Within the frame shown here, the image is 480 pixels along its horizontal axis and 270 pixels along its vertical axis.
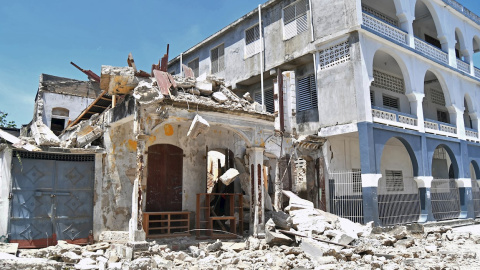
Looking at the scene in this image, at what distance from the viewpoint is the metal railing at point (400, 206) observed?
14.2 meters

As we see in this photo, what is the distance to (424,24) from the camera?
64.5ft

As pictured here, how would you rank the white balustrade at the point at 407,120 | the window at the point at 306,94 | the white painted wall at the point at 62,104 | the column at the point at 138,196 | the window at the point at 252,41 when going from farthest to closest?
the white painted wall at the point at 62,104
the window at the point at 252,41
the window at the point at 306,94
the white balustrade at the point at 407,120
the column at the point at 138,196

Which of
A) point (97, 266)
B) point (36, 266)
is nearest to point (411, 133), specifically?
point (97, 266)

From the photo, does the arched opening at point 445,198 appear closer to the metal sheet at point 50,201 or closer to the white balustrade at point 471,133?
the white balustrade at point 471,133

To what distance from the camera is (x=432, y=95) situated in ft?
67.3

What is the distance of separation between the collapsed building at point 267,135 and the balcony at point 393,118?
6 centimetres

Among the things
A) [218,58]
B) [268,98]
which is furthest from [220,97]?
[218,58]

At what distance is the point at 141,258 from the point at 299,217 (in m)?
5.39

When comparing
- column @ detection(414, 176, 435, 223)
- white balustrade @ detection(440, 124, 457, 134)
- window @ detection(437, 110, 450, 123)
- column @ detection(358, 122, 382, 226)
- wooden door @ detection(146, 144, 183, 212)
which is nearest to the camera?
wooden door @ detection(146, 144, 183, 212)

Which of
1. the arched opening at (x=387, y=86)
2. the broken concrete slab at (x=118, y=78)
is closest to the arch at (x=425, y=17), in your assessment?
the arched opening at (x=387, y=86)

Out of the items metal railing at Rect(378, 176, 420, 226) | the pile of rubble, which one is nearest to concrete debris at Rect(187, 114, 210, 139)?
the pile of rubble

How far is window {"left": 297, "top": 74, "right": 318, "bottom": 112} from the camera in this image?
15.9 m

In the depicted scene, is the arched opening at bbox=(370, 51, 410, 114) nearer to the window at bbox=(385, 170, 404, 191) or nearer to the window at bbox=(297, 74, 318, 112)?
the window at bbox=(297, 74, 318, 112)

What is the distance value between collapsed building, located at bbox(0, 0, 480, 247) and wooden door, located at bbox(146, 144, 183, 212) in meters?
0.04
